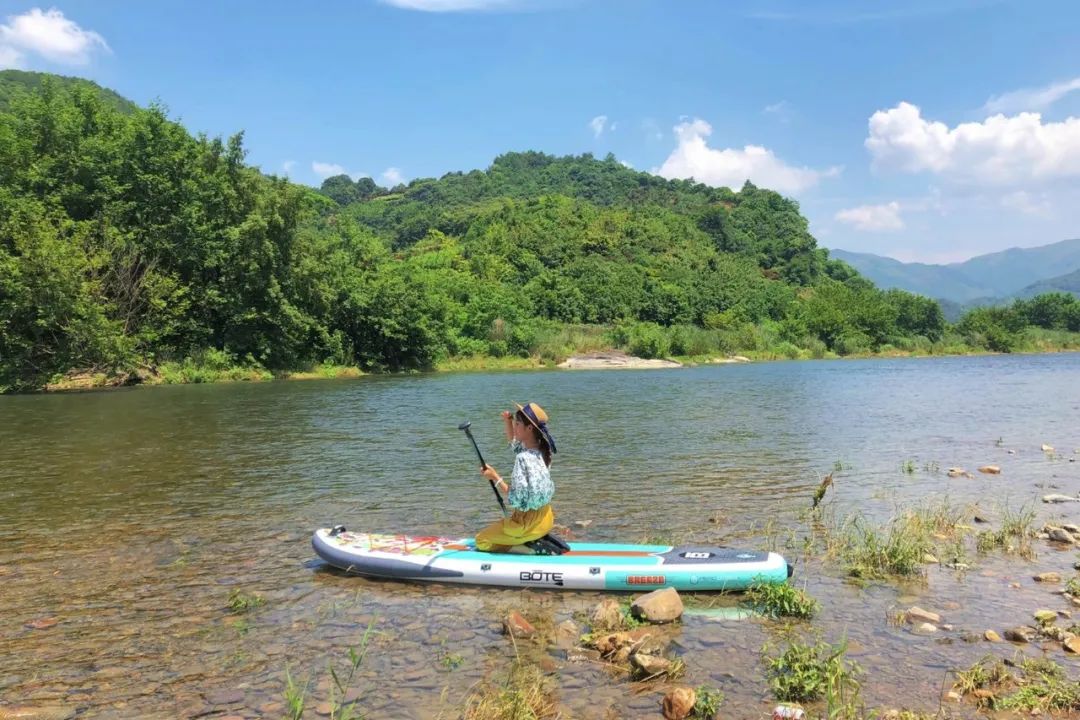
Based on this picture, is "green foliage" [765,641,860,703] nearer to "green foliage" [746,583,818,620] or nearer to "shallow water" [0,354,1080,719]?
"shallow water" [0,354,1080,719]

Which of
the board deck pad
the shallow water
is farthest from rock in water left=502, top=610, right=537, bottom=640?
the board deck pad

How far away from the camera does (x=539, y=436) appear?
7.84m

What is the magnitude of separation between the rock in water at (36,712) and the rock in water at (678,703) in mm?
4475

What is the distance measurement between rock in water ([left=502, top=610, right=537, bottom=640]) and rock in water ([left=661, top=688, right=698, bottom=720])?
177 centimetres

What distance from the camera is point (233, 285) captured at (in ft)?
149

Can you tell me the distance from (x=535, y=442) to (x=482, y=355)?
187ft

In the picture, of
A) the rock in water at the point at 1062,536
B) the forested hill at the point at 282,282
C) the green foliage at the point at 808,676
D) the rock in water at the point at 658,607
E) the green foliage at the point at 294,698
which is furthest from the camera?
the forested hill at the point at 282,282

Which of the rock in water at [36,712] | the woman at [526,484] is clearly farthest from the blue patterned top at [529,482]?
the rock in water at [36,712]

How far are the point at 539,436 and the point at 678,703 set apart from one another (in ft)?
11.2

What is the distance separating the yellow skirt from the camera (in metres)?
8.20

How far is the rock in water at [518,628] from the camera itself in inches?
258

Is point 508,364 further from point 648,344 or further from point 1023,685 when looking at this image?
point 1023,685

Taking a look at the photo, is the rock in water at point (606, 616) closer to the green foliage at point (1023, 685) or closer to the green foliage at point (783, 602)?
the green foliage at point (783, 602)

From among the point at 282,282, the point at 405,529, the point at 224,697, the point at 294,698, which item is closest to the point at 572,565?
the point at 405,529
